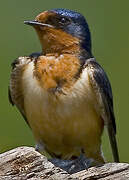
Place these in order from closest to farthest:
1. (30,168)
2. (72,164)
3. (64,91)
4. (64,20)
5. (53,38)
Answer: (30,168) < (72,164) < (64,91) < (53,38) < (64,20)

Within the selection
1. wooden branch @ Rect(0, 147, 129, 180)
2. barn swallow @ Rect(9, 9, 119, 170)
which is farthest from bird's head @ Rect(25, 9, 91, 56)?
wooden branch @ Rect(0, 147, 129, 180)

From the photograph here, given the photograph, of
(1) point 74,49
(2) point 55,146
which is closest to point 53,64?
(1) point 74,49

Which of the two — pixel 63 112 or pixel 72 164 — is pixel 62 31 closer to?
pixel 63 112

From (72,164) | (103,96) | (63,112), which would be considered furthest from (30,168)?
(103,96)

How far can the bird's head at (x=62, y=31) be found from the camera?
19.9 feet

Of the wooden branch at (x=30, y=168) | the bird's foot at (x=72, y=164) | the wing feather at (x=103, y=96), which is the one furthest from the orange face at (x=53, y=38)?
the wooden branch at (x=30, y=168)

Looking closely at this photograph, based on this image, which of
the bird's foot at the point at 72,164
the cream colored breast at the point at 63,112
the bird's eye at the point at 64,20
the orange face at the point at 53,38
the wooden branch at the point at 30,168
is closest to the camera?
the wooden branch at the point at 30,168

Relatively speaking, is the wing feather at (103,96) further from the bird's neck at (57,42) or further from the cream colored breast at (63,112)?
the bird's neck at (57,42)

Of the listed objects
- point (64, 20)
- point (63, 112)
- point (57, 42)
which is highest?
point (64, 20)

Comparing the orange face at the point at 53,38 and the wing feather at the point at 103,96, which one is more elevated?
the orange face at the point at 53,38

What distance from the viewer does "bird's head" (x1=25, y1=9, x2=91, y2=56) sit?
6.07m

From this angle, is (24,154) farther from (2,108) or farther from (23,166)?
(2,108)

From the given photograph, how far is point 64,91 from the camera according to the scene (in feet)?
19.1

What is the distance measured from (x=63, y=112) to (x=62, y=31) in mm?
687
